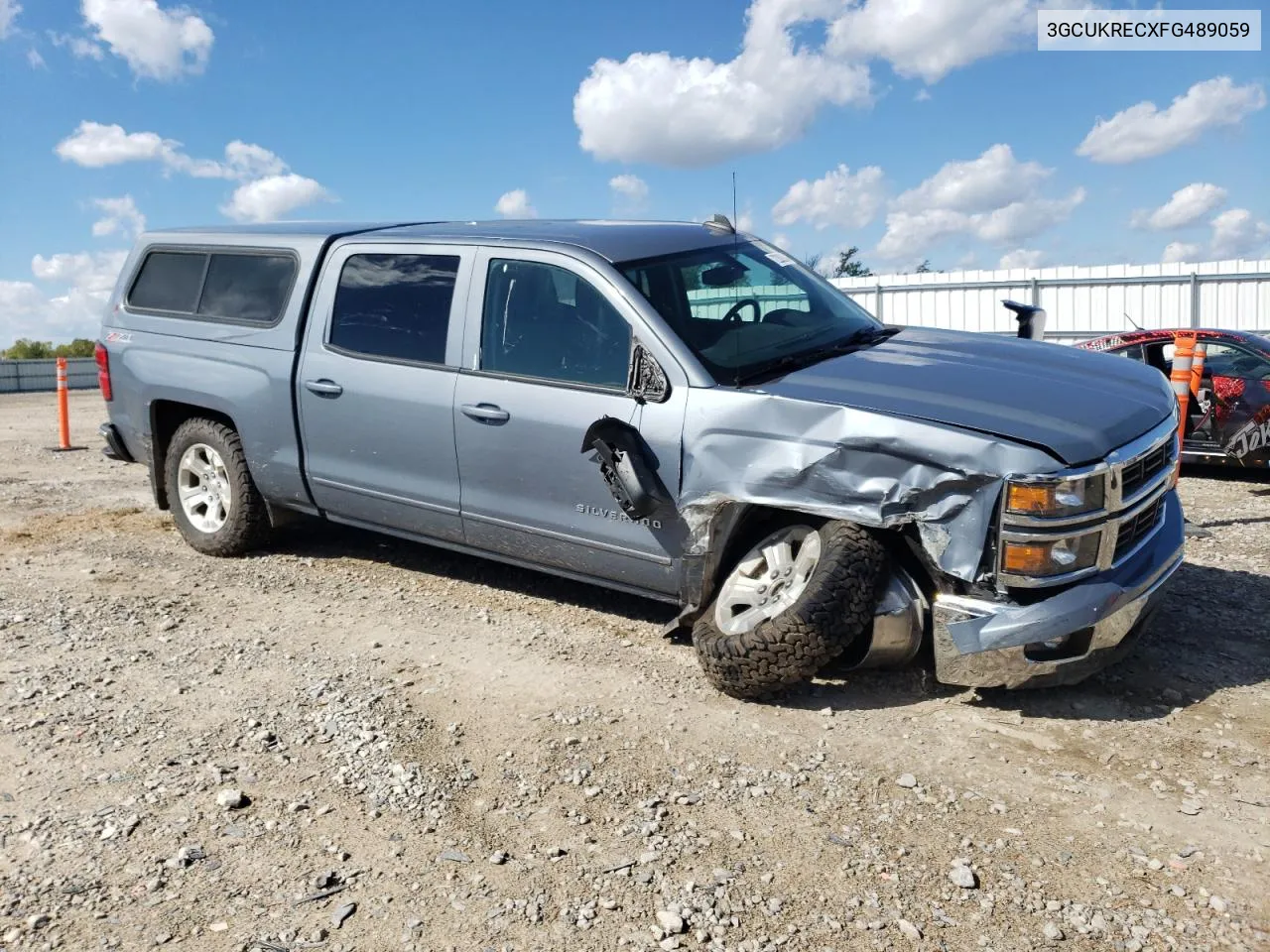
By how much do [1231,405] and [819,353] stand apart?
589 cm

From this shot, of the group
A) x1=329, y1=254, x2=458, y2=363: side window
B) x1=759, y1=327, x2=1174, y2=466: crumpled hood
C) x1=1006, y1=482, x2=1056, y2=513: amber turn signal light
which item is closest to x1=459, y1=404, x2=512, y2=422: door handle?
x1=329, y1=254, x2=458, y2=363: side window

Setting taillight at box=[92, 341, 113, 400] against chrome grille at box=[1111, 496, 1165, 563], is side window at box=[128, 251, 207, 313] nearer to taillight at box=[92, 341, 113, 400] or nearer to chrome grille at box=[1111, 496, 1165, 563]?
taillight at box=[92, 341, 113, 400]

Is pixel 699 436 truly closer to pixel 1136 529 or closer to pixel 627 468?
pixel 627 468

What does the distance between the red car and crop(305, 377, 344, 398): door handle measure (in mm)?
6056

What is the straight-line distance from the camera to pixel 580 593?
5.77m

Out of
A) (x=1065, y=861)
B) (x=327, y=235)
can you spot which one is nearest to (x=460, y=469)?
(x=327, y=235)

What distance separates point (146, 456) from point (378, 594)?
7.10ft

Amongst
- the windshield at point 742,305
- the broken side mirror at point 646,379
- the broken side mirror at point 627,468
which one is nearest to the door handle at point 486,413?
the broken side mirror at point 627,468

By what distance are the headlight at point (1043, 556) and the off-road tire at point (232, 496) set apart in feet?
14.6

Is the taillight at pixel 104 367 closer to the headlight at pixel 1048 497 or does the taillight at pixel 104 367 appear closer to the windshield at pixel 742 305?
the windshield at pixel 742 305

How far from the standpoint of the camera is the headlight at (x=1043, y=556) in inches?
148

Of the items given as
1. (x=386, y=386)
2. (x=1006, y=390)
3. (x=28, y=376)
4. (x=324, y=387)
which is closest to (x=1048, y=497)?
(x=1006, y=390)

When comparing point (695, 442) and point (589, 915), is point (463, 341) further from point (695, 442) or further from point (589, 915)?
point (589, 915)

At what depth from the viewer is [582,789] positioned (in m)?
3.64
